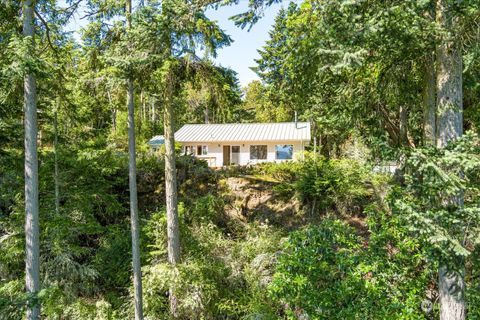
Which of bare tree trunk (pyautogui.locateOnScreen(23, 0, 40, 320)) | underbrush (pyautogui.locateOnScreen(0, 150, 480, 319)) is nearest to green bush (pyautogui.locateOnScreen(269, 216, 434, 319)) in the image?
underbrush (pyautogui.locateOnScreen(0, 150, 480, 319))

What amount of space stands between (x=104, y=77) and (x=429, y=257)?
27.2 feet

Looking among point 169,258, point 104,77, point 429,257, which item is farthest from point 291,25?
point 169,258

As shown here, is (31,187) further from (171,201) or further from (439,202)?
(439,202)

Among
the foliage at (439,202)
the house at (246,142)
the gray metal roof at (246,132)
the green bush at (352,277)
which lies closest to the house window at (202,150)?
the house at (246,142)

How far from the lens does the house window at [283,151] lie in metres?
20.8

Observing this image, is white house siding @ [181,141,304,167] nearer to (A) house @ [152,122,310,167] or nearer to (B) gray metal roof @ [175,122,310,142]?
(A) house @ [152,122,310,167]

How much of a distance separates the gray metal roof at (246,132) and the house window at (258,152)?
2.73 ft

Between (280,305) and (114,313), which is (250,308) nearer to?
(280,305)

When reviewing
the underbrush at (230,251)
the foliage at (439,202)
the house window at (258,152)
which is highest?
the house window at (258,152)

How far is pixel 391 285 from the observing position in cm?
548

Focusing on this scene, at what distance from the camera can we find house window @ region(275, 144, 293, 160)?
20752 mm

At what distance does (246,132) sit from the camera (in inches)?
859

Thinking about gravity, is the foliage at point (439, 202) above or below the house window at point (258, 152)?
below

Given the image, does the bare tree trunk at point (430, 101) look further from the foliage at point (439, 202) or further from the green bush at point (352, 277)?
the green bush at point (352, 277)
